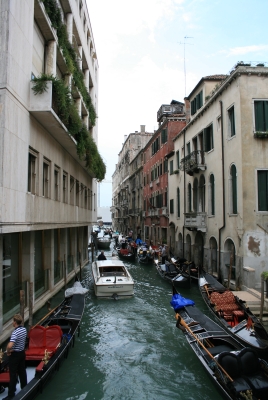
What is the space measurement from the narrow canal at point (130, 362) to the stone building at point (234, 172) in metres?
3.91

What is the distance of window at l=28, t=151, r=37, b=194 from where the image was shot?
10344 mm

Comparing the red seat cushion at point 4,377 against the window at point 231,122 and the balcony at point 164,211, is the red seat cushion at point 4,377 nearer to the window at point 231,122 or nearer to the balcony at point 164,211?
the window at point 231,122

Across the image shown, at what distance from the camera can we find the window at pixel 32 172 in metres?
10.3

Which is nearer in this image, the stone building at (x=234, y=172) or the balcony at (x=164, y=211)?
the stone building at (x=234, y=172)

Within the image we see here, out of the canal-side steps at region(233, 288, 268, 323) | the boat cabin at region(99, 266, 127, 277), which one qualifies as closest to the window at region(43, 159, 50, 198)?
the boat cabin at region(99, 266, 127, 277)

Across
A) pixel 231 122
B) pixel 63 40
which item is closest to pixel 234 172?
pixel 231 122

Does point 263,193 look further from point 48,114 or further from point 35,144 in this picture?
point 35,144

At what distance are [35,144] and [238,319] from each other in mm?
7662

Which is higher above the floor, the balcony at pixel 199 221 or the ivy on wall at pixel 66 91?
the ivy on wall at pixel 66 91

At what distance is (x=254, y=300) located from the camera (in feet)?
37.6

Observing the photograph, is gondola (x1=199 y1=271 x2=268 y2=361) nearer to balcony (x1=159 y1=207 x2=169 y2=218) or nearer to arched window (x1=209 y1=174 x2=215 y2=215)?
arched window (x1=209 y1=174 x2=215 y2=215)

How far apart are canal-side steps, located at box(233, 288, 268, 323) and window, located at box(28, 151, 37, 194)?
770 centimetres

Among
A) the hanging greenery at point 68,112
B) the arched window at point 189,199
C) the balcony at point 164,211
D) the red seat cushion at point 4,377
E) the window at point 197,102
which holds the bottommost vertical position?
the red seat cushion at point 4,377

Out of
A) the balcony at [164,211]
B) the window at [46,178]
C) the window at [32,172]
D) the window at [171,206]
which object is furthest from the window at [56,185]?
the balcony at [164,211]
